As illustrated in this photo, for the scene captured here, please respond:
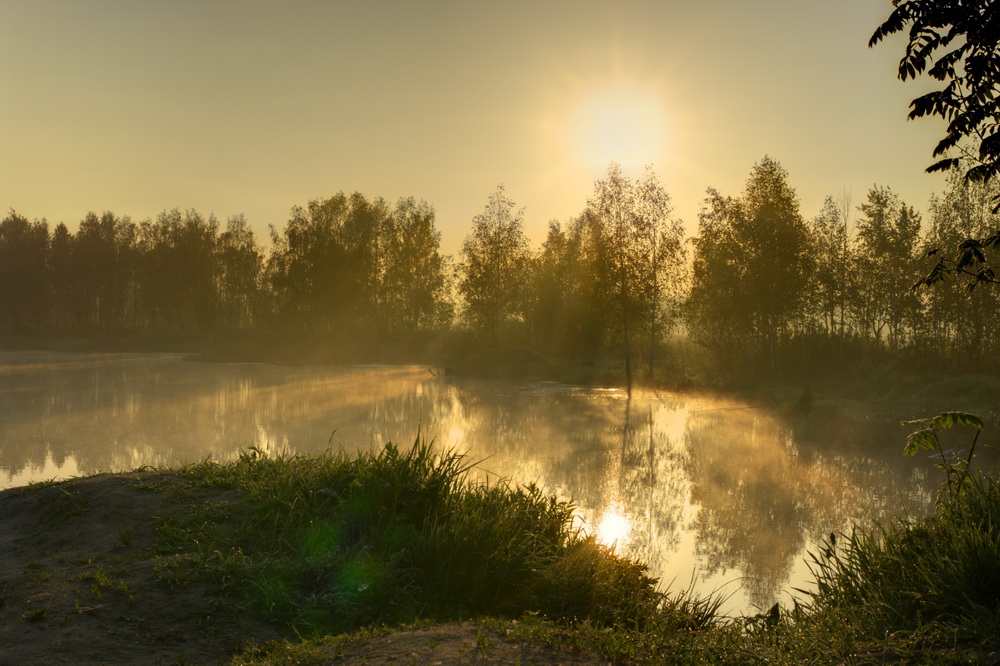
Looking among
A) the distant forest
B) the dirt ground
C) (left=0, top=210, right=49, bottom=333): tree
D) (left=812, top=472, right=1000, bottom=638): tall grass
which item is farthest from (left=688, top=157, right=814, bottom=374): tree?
(left=0, top=210, right=49, bottom=333): tree

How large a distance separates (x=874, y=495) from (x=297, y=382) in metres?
27.2

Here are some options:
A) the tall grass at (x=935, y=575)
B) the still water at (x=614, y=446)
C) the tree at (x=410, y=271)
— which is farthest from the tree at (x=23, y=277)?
the tall grass at (x=935, y=575)

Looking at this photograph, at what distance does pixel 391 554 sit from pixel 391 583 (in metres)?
0.33

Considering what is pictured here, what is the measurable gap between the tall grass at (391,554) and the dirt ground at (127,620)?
26cm

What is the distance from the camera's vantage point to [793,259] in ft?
114

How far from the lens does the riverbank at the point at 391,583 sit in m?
4.71

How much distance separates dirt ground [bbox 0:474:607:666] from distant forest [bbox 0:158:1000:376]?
4.69m

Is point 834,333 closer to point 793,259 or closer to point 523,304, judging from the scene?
point 793,259

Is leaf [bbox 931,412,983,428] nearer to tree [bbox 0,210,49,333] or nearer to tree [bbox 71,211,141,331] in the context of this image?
tree [bbox 71,211,141,331]

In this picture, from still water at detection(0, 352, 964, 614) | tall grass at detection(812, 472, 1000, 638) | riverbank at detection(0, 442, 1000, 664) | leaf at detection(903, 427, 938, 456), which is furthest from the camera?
still water at detection(0, 352, 964, 614)

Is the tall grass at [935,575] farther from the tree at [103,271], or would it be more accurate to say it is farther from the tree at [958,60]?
the tree at [103,271]

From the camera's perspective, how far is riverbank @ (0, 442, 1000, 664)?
471 centimetres

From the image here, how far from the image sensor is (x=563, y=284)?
55812 mm

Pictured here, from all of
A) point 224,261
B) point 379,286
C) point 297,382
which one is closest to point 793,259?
point 297,382
